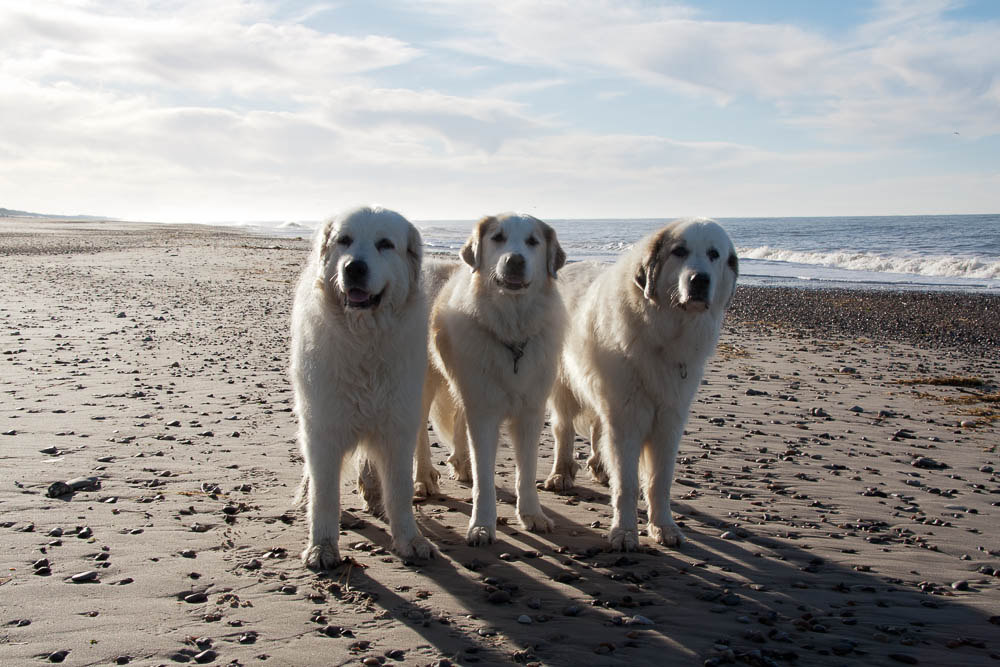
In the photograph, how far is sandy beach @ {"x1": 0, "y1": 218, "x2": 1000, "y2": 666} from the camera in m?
3.25

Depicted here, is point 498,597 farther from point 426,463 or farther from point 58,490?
point 58,490

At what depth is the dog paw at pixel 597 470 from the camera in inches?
232

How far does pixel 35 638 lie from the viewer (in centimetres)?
310

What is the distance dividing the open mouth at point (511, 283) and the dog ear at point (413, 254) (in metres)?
0.56

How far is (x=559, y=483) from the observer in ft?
18.7

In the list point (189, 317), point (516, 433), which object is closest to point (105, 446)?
point (516, 433)

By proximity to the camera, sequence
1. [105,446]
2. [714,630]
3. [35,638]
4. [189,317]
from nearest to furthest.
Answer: [35,638], [714,630], [105,446], [189,317]

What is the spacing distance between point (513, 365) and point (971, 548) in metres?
2.95

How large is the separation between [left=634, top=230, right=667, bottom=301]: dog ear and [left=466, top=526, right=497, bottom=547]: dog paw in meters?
1.78

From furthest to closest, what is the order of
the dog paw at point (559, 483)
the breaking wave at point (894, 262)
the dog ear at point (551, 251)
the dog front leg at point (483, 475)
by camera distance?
the breaking wave at point (894, 262) → the dog paw at point (559, 483) → the dog ear at point (551, 251) → the dog front leg at point (483, 475)

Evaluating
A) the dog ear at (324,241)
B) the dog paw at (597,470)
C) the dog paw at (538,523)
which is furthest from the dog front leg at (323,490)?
the dog paw at (597,470)

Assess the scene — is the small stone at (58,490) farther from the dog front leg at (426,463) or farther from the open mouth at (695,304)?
the open mouth at (695,304)

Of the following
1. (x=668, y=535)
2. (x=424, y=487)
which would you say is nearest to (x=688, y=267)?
(x=668, y=535)

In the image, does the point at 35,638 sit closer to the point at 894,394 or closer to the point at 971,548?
the point at 971,548
